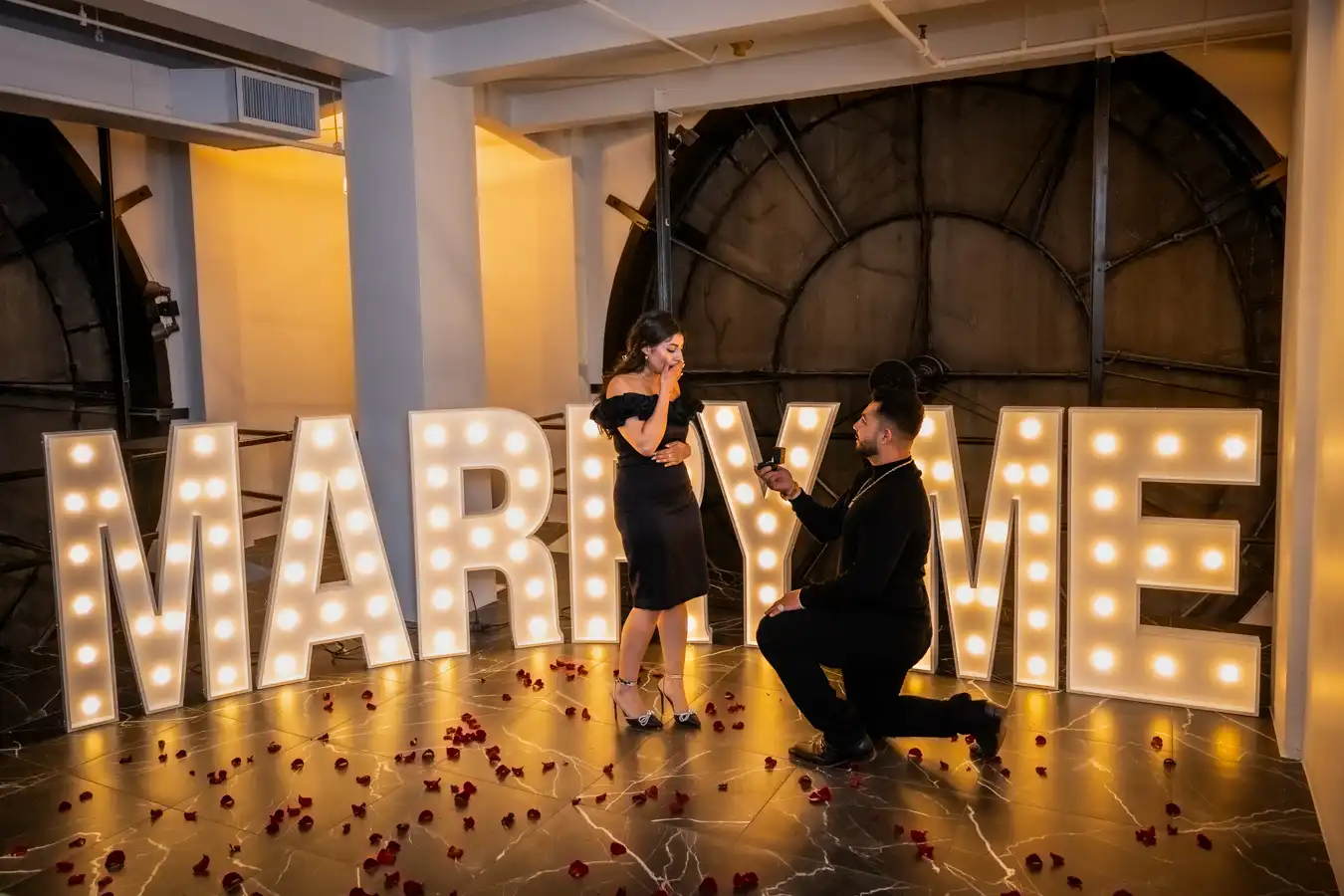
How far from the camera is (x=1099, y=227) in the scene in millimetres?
4609

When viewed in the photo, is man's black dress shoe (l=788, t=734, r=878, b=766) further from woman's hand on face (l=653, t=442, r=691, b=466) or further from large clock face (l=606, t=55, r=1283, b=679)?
large clock face (l=606, t=55, r=1283, b=679)

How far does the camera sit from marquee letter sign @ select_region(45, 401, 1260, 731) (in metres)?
3.66

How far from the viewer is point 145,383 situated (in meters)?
6.04

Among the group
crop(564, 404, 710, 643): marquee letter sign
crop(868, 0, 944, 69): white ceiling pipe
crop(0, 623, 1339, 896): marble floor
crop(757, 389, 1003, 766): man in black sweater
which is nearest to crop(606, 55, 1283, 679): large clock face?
crop(868, 0, 944, 69): white ceiling pipe

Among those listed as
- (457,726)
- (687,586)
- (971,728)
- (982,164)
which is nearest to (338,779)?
(457,726)

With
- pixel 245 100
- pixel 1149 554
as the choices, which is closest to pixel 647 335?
pixel 1149 554

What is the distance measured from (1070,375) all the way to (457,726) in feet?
10.9

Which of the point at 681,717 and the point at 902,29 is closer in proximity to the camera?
the point at 681,717

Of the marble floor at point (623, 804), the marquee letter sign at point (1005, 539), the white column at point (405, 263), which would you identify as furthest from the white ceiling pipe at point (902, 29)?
the marble floor at point (623, 804)

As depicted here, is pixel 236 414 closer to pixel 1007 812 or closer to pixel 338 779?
pixel 338 779

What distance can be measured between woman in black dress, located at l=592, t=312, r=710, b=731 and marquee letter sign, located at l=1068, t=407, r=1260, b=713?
55.8 inches

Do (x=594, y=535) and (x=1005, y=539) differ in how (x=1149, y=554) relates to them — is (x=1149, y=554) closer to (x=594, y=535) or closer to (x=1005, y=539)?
(x=1005, y=539)

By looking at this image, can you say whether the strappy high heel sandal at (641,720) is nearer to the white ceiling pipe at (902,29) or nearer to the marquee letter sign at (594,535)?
the marquee letter sign at (594,535)

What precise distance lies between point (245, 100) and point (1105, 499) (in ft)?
13.4
